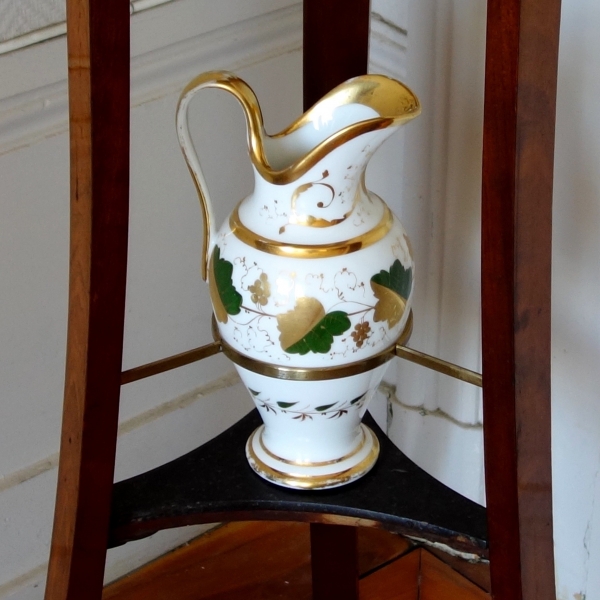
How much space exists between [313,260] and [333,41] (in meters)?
0.19

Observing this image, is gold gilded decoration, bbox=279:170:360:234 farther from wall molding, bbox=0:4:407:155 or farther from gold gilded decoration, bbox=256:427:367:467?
wall molding, bbox=0:4:407:155

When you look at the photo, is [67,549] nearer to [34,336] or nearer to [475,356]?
[34,336]

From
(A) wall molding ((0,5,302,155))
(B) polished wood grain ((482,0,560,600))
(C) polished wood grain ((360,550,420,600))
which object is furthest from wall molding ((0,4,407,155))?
(C) polished wood grain ((360,550,420,600))

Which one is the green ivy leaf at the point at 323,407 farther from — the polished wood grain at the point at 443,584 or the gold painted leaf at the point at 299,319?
the polished wood grain at the point at 443,584

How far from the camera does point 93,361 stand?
0.51 metres

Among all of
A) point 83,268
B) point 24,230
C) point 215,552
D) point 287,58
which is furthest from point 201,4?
point 215,552

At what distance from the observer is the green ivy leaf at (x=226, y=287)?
0.51 m

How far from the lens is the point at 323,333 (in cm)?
50

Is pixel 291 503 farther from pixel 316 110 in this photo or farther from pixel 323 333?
pixel 316 110

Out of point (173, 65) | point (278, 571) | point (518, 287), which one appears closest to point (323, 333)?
point (518, 287)

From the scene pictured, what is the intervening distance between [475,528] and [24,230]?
416 millimetres

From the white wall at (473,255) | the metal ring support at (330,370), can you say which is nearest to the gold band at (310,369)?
the metal ring support at (330,370)

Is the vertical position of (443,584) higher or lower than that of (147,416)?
lower

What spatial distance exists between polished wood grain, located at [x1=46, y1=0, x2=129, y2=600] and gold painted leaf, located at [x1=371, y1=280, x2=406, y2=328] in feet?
0.47
